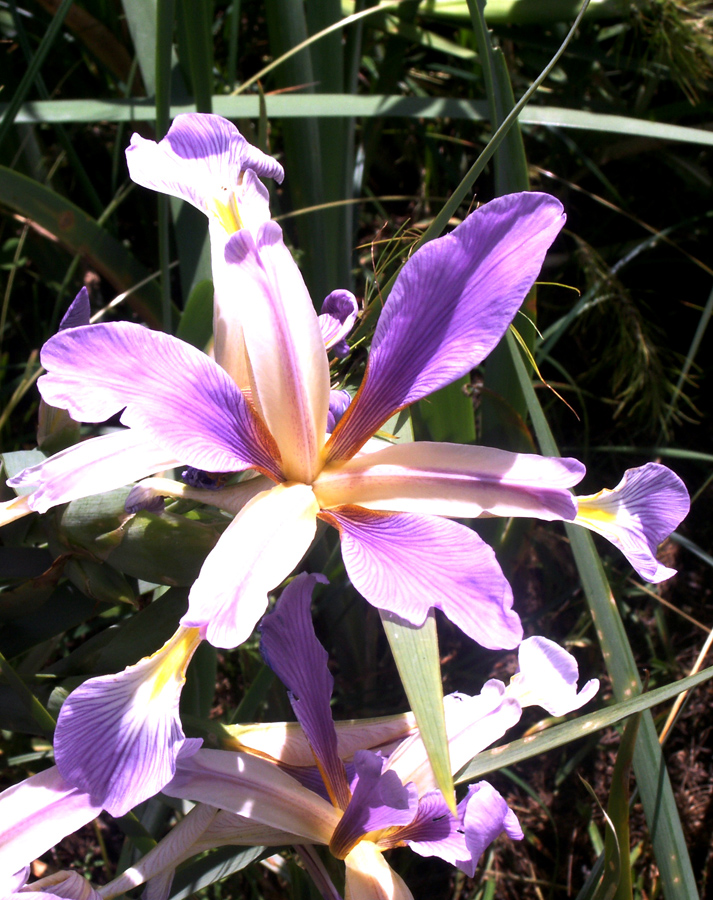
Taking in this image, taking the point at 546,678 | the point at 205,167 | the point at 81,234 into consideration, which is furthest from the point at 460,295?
the point at 81,234

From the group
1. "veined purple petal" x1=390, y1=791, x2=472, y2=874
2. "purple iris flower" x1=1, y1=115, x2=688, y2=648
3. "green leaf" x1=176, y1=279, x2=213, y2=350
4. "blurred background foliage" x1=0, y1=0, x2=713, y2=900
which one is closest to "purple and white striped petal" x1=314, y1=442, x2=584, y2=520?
"purple iris flower" x1=1, y1=115, x2=688, y2=648

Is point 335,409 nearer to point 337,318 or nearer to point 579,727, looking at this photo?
point 337,318

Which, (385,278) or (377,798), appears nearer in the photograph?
(377,798)

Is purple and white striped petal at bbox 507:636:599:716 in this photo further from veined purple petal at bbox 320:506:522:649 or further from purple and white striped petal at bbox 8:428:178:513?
purple and white striped petal at bbox 8:428:178:513

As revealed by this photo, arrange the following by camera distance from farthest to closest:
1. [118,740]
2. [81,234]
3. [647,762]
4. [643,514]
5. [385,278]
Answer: [385,278]
[81,234]
[647,762]
[643,514]
[118,740]

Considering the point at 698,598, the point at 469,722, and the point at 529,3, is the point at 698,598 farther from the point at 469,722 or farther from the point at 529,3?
the point at 529,3

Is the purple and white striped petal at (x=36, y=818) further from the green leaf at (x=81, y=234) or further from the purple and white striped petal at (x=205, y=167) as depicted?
the green leaf at (x=81, y=234)
